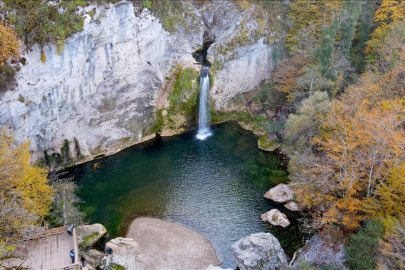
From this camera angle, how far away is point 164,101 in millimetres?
36812

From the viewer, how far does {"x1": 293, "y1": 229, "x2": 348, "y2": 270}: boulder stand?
1900 cm

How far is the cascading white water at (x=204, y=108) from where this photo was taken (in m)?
37.7

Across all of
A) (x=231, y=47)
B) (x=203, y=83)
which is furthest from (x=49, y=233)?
(x=231, y=47)

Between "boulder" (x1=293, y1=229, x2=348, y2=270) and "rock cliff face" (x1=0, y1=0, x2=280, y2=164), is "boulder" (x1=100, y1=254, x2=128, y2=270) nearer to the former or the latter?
"boulder" (x1=293, y1=229, x2=348, y2=270)

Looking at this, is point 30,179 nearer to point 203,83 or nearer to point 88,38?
point 88,38

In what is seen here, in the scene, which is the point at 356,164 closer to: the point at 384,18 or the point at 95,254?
the point at 95,254

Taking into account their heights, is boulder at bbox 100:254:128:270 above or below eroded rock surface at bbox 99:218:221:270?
above

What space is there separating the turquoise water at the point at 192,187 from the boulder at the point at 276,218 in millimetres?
430

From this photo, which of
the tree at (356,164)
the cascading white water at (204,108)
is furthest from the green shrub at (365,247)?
the cascading white water at (204,108)

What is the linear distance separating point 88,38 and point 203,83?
1507 centimetres

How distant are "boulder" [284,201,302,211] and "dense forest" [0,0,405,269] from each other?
0.70 metres

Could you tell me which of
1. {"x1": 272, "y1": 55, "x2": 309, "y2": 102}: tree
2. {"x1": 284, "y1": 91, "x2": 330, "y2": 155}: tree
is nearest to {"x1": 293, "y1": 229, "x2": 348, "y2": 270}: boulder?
{"x1": 284, "y1": 91, "x2": 330, "y2": 155}: tree

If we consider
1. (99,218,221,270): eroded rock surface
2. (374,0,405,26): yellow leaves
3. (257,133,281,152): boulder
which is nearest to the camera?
(99,218,221,270): eroded rock surface

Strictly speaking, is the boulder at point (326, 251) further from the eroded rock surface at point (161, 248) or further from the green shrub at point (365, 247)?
the eroded rock surface at point (161, 248)
